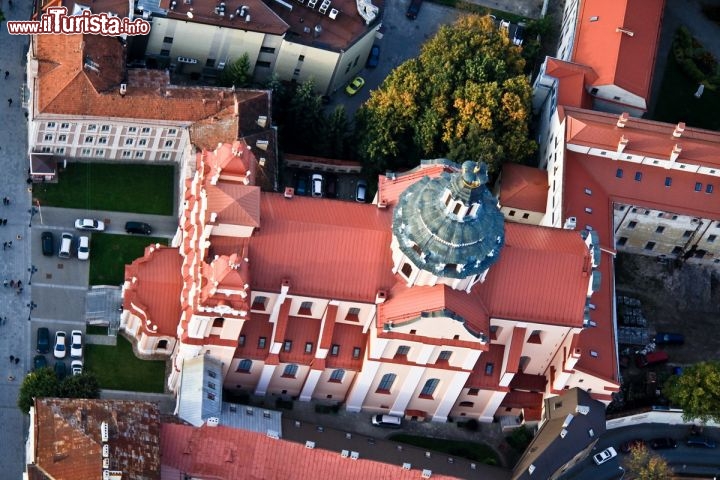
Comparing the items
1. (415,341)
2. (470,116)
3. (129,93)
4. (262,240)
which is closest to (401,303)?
(415,341)

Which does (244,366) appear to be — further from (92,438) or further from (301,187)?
(301,187)

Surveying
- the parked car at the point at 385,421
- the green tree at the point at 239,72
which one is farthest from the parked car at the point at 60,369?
the green tree at the point at 239,72

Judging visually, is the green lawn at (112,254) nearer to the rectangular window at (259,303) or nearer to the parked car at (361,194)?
the rectangular window at (259,303)

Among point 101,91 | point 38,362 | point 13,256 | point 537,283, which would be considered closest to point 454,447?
point 537,283

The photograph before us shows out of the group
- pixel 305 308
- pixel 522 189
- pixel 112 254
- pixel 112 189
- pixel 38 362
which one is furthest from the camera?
pixel 522 189

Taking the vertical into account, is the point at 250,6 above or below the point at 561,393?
above

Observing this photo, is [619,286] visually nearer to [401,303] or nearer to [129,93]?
[401,303]

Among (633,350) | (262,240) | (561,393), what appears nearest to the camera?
(262,240)
